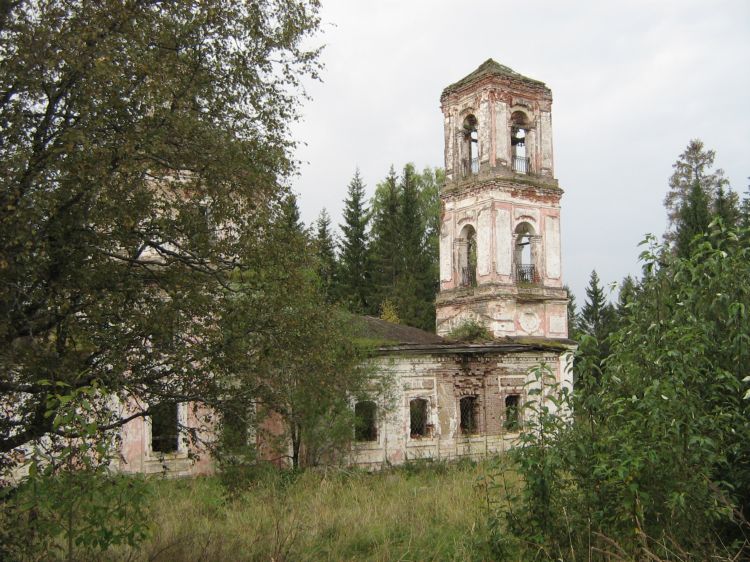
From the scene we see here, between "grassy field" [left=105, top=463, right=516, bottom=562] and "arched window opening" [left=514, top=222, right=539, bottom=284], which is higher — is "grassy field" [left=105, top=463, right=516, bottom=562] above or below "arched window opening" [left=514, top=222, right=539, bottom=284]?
below

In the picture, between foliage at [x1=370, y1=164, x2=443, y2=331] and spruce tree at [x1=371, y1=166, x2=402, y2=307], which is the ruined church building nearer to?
foliage at [x1=370, y1=164, x2=443, y2=331]

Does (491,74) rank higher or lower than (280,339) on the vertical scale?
higher

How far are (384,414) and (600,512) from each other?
37.1 feet

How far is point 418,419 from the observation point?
19188mm

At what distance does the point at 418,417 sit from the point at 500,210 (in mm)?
6757

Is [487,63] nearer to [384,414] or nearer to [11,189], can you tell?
[384,414]

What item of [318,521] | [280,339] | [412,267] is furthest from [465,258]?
[280,339]

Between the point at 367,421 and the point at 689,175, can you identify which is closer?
the point at 367,421

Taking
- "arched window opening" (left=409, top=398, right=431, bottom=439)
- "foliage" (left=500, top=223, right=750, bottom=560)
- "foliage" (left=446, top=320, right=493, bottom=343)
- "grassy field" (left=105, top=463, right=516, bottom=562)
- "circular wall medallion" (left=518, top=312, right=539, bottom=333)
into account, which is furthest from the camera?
"circular wall medallion" (left=518, top=312, right=539, bottom=333)

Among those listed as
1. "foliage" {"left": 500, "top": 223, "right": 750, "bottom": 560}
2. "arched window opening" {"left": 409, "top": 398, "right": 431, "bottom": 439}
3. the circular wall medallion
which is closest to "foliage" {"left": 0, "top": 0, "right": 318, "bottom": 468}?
"foliage" {"left": 500, "top": 223, "right": 750, "bottom": 560}

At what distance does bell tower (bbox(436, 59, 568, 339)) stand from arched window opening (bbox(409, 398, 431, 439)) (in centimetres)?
330

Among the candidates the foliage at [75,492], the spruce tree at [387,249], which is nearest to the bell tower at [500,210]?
Result: the spruce tree at [387,249]

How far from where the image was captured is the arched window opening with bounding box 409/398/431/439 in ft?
62.1

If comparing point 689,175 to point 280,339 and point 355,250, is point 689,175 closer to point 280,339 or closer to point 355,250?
point 355,250
